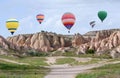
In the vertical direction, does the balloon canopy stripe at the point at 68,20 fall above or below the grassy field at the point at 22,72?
above

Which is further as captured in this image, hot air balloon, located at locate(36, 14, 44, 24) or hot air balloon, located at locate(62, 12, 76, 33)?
hot air balloon, located at locate(36, 14, 44, 24)

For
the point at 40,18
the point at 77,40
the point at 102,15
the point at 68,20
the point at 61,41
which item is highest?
the point at 40,18

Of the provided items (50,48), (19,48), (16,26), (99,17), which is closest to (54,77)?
(16,26)

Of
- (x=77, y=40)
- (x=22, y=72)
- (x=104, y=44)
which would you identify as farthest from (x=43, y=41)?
(x=22, y=72)

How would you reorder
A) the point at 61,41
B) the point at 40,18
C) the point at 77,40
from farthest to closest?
1. the point at 61,41
2. the point at 77,40
3. the point at 40,18

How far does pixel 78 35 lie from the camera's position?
7023 inches

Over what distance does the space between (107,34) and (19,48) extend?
133 ft

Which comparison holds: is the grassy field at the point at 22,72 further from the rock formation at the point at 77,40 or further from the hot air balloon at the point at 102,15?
the rock formation at the point at 77,40

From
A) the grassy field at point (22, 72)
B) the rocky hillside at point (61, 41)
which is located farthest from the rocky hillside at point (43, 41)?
the grassy field at point (22, 72)

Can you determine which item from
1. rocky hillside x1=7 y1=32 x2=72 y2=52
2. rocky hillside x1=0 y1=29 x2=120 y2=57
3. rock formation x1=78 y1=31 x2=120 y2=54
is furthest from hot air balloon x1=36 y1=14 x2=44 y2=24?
rocky hillside x1=7 y1=32 x2=72 y2=52

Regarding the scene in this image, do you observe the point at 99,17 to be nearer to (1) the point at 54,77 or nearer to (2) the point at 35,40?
(1) the point at 54,77

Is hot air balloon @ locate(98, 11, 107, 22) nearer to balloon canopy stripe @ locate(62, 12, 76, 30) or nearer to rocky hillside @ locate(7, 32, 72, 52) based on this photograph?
balloon canopy stripe @ locate(62, 12, 76, 30)

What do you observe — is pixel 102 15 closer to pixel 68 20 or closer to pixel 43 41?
pixel 68 20

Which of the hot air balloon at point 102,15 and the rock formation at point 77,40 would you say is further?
the rock formation at point 77,40
